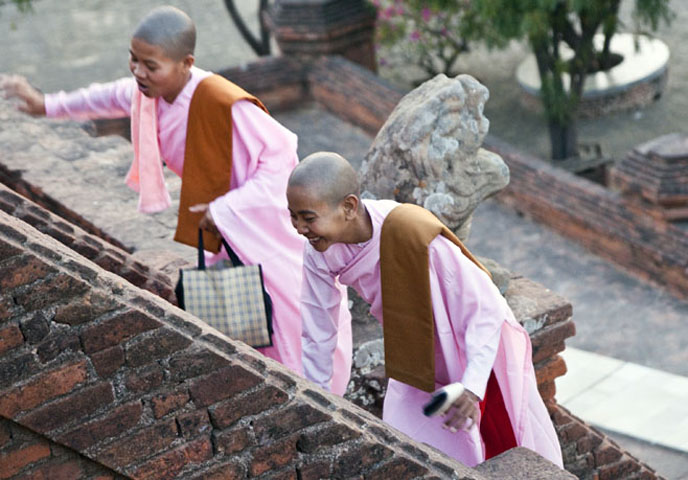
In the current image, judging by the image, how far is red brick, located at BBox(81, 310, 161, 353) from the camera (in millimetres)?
2588

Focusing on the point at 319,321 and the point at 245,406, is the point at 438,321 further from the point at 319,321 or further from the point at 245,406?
the point at 245,406

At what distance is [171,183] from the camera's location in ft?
21.1

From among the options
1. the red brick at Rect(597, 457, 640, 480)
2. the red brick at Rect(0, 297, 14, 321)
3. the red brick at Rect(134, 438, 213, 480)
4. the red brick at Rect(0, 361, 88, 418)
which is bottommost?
the red brick at Rect(597, 457, 640, 480)

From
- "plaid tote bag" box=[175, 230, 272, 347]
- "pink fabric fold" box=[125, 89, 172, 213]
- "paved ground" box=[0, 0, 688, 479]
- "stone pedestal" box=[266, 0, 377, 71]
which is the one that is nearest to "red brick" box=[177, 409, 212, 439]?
"plaid tote bag" box=[175, 230, 272, 347]

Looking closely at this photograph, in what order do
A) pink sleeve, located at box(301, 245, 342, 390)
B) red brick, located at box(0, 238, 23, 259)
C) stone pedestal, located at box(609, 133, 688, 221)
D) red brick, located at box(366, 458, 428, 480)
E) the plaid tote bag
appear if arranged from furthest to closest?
stone pedestal, located at box(609, 133, 688, 221)
the plaid tote bag
pink sleeve, located at box(301, 245, 342, 390)
red brick, located at box(366, 458, 428, 480)
red brick, located at box(0, 238, 23, 259)

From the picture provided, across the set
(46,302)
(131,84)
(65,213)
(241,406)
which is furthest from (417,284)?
(65,213)

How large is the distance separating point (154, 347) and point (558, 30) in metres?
8.59

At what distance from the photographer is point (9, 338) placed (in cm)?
253

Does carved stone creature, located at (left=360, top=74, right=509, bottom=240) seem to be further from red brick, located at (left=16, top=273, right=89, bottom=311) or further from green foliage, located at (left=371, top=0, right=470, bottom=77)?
green foliage, located at (left=371, top=0, right=470, bottom=77)

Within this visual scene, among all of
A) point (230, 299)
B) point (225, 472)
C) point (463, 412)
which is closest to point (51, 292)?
point (225, 472)

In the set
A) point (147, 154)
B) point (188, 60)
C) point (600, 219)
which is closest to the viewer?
point (188, 60)

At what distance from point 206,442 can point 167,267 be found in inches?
86.5

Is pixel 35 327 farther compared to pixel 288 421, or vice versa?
pixel 288 421

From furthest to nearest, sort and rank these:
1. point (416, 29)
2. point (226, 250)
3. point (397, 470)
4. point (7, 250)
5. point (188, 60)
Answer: point (416, 29) → point (226, 250) → point (188, 60) → point (397, 470) → point (7, 250)
